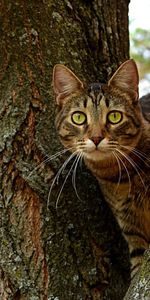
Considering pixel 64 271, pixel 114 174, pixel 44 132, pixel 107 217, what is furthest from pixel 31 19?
pixel 64 271

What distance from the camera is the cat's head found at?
8.34 ft

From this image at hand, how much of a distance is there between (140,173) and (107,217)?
0.26 metres

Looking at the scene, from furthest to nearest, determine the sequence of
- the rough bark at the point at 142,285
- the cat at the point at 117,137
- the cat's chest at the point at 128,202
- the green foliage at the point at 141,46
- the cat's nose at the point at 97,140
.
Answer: the green foliage at the point at 141,46
the cat's chest at the point at 128,202
the cat at the point at 117,137
the cat's nose at the point at 97,140
the rough bark at the point at 142,285

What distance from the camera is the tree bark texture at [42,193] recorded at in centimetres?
250

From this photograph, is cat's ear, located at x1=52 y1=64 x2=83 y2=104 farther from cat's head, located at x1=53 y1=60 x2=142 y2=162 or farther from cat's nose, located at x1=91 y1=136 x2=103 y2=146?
cat's nose, located at x1=91 y1=136 x2=103 y2=146

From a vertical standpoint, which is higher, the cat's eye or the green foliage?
the green foliage

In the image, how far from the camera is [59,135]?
2.68 m

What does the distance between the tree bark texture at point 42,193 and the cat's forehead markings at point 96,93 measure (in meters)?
0.20

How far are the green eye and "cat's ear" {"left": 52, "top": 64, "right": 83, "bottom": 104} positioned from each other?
0.21m

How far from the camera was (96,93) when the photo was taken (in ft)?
8.71

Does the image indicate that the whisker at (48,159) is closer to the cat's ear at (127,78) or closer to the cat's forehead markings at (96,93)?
the cat's forehead markings at (96,93)

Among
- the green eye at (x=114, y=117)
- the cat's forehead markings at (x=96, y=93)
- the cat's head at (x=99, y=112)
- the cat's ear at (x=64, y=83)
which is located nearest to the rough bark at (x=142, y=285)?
the cat's head at (x=99, y=112)

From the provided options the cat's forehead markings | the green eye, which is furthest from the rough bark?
the cat's forehead markings

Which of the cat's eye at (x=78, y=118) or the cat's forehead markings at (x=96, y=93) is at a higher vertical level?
the cat's forehead markings at (x=96, y=93)
